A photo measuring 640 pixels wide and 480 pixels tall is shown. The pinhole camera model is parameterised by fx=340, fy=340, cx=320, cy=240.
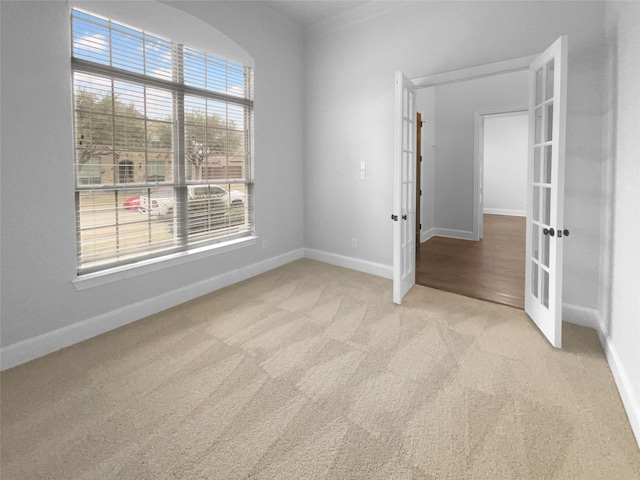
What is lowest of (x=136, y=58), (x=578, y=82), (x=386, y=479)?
(x=386, y=479)

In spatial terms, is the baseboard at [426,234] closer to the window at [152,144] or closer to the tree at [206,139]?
the window at [152,144]

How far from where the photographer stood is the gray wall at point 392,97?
8.99 feet

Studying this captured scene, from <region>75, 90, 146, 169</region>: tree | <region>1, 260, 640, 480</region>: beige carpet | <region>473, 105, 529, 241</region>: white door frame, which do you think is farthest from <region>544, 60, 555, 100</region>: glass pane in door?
<region>75, 90, 146, 169</region>: tree

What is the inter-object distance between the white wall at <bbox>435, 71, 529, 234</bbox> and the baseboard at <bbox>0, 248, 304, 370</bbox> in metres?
4.15

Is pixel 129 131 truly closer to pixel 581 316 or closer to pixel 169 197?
pixel 169 197

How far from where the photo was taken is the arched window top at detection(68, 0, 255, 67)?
2.62m

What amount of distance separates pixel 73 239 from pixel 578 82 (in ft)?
13.7

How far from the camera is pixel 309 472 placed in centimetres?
147

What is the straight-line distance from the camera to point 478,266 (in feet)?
15.1

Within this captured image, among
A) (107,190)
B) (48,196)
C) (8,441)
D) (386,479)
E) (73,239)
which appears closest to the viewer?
(386,479)

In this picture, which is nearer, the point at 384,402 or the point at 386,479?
the point at 386,479

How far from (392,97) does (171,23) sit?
2.35 meters

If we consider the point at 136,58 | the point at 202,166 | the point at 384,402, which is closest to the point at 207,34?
the point at 136,58

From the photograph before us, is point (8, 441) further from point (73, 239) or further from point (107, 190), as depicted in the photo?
point (107, 190)
